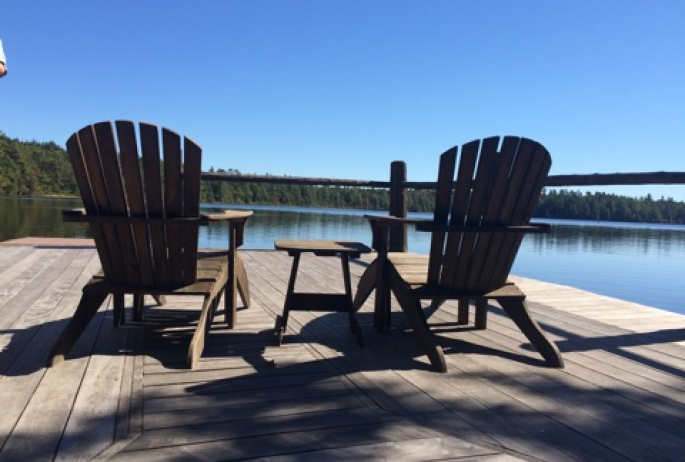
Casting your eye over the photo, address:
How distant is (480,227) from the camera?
8.52ft

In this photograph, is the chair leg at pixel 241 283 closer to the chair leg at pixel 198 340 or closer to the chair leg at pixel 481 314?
the chair leg at pixel 198 340

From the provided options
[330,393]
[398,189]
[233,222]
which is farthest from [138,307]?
[398,189]

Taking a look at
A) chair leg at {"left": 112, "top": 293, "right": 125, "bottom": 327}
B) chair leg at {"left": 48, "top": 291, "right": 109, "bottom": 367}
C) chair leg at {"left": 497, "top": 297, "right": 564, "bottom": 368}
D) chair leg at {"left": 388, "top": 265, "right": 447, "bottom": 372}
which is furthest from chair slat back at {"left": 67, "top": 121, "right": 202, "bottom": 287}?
chair leg at {"left": 497, "top": 297, "right": 564, "bottom": 368}

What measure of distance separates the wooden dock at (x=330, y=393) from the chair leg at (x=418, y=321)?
0.32 feet

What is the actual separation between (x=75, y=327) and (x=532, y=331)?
2434 millimetres

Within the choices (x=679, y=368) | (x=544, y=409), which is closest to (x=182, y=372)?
(x=544, y=409)

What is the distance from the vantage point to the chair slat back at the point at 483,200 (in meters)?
2.59

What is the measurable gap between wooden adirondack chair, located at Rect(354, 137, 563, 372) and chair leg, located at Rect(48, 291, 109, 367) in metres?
1.62

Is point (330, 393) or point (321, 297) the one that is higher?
point (321, 297)

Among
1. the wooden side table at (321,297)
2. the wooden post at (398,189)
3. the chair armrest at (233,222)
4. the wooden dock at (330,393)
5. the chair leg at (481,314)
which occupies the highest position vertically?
the wooden post at (398,189)

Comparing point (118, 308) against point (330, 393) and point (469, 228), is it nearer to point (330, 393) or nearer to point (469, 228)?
point (330, 393)

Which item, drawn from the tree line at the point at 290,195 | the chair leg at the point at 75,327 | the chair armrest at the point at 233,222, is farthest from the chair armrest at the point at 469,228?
the tree line at the point at 290,195

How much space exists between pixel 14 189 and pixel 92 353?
7608 cm

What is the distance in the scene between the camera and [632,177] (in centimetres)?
363
